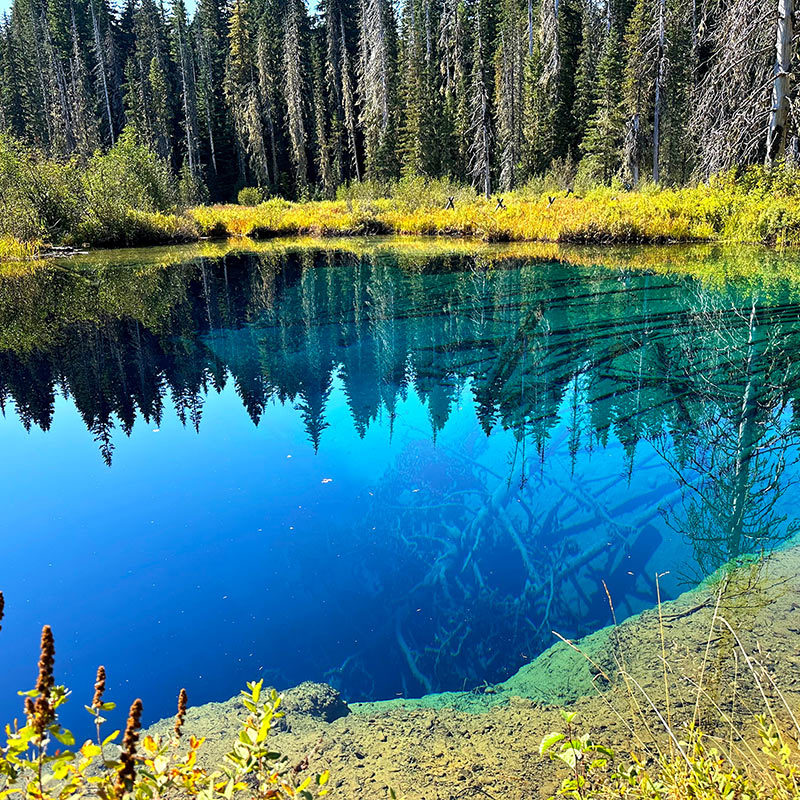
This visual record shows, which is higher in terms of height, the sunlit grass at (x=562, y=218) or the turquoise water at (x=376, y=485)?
the sunlit grass at (x=562, y=218)

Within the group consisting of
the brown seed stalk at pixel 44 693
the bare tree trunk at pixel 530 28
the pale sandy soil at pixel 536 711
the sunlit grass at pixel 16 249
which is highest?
the bare tree trunk at pixel 530 28

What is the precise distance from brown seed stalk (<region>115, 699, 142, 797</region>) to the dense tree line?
26.1 meters

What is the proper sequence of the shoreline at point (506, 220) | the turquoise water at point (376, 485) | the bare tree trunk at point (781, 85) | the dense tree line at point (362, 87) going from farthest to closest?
the dense tree line at point (362, 87) < the shoreline at point (506, 220) < the bare tree trunk at point (781, 85) < the turquoise water at point (376, 485)

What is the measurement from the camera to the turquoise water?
11.7ft

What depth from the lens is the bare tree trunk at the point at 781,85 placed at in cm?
1397

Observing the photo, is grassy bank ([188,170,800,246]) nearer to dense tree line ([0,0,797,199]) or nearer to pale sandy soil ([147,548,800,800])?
dense tree line ([0,0,797,199])

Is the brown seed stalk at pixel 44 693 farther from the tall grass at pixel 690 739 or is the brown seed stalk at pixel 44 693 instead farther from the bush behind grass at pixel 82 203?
the bush behind grass at pixel 82 203

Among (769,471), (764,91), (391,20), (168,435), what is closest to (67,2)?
(391,20)

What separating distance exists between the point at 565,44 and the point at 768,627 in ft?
130

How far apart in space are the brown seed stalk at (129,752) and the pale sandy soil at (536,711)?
150 centimetres

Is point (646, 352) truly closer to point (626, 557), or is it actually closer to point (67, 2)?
point (626, 557)

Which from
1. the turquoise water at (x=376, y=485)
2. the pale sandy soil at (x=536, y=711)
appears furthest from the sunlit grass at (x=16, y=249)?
the pale sandy soil at (x=536, y=711)

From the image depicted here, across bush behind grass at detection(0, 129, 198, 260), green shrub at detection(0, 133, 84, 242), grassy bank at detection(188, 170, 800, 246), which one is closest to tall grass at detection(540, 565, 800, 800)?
grassy bank at detection(188, 170, 800, 246)

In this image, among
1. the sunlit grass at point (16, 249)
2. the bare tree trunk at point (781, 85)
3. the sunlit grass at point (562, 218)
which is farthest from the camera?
the sunlit grass at point (16, 249)
